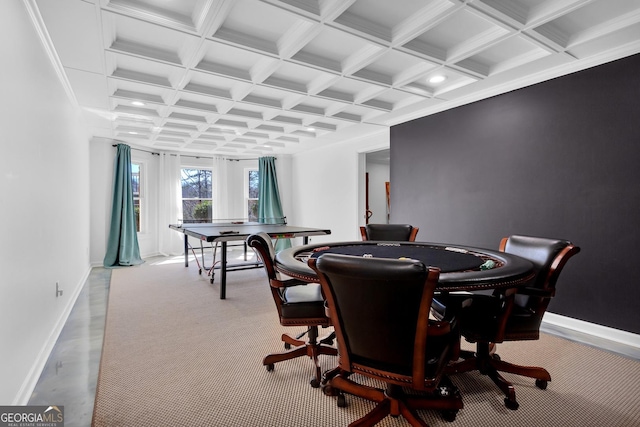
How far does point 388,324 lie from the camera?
4.60 ft

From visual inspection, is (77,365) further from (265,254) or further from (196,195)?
(196,195)

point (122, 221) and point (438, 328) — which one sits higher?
point (122, 221)

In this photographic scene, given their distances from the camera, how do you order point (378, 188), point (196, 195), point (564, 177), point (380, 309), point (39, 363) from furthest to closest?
point (378, 188) → point (196, 195) → point (564, 177) → point (39, 363) → point (380, 309)

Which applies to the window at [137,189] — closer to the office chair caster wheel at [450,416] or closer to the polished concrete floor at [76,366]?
the polished concrete floor at [76,366]

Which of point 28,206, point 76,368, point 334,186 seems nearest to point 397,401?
point 76,368

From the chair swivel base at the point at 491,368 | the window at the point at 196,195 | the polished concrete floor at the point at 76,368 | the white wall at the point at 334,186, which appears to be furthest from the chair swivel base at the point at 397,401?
the window at the point at 196,195

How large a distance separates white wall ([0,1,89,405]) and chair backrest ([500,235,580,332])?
2.63m

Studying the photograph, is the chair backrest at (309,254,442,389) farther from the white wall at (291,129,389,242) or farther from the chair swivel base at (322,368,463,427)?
the white wall at (291,129,389,242)

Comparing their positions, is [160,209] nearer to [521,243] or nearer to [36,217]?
[36,217]

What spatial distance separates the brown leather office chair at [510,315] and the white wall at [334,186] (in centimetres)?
346

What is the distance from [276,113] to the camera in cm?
438

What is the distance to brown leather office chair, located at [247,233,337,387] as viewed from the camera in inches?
79.4

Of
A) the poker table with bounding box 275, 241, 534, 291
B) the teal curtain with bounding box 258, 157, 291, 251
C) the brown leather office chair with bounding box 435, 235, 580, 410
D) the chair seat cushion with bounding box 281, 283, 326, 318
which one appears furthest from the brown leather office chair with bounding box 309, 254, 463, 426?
the teal curtain with bounding box 258, 157, 291, 251

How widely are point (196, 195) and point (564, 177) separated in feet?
22.5
